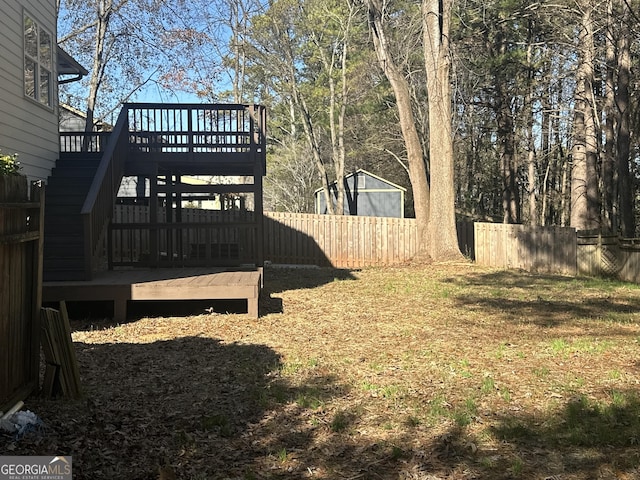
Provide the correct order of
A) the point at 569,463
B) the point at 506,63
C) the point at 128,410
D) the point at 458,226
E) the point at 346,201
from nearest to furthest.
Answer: the point at 569,463
the point at 128,410
the point at 458,226
the point at 506,63
the point at 346,201

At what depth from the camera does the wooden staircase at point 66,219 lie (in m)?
8.61

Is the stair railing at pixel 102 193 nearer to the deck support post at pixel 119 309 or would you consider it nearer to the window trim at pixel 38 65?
the deck support post at pixel 119 309

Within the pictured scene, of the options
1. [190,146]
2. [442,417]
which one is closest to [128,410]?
[442,417]

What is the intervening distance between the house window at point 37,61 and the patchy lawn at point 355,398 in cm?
461

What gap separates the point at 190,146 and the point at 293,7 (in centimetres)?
1977

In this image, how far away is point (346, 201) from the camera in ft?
92.9

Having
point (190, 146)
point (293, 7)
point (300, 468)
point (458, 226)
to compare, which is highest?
point (293, 7)

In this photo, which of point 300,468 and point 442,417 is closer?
point 300,468

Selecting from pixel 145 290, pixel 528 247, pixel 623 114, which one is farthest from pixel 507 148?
pixel 145 290

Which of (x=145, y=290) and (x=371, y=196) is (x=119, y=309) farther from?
(x=371, y=196)

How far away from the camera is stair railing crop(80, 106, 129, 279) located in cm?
829

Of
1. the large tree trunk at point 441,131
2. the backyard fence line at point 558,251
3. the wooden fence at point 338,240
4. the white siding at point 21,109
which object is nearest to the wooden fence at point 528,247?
the backyard fence line at point 558,251

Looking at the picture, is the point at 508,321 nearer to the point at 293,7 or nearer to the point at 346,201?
the point at 346,201

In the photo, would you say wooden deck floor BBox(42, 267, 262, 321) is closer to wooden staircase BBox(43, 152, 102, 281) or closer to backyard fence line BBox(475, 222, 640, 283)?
wooden staircase BBox(43, 152, 102, 281)
